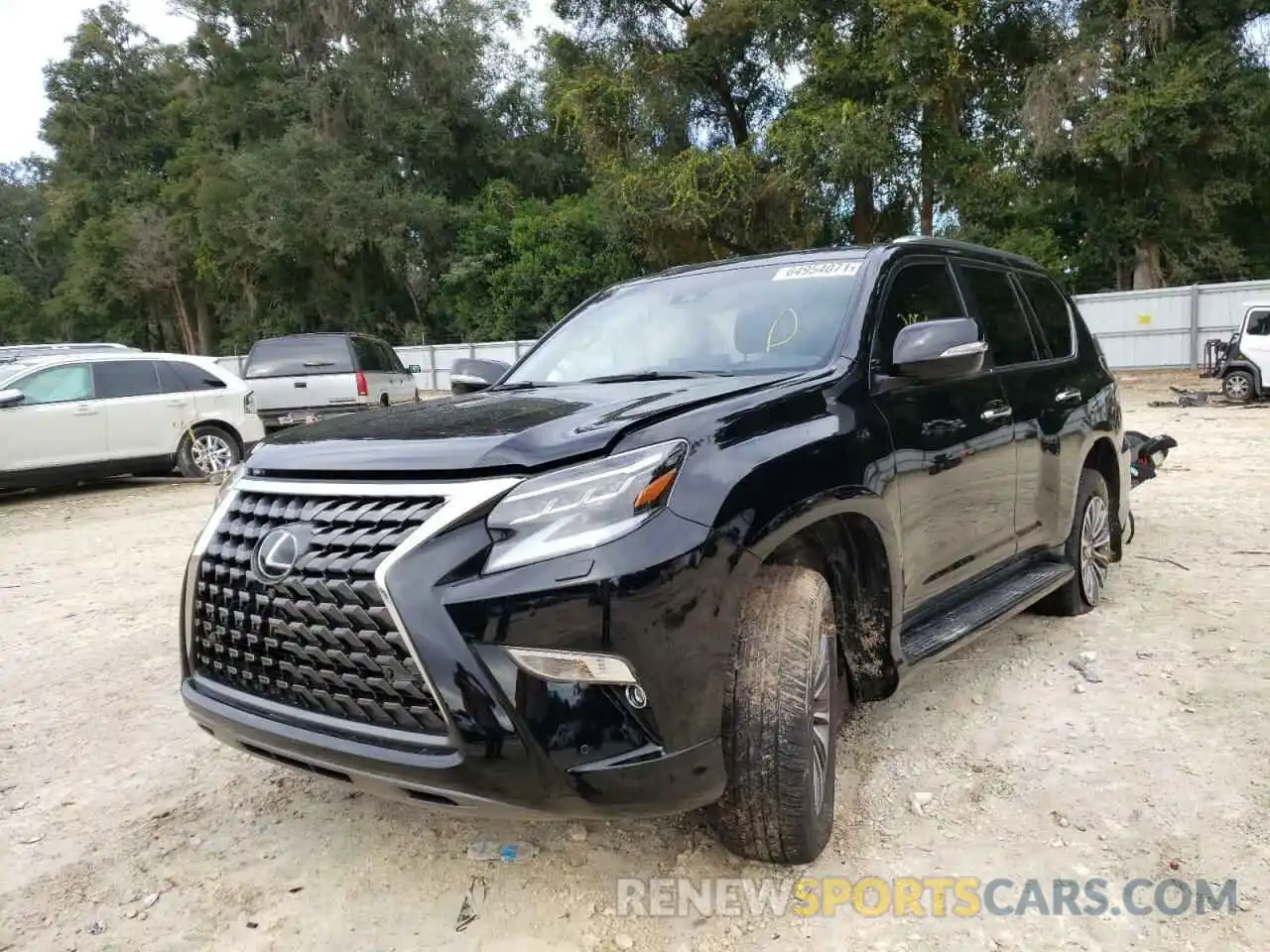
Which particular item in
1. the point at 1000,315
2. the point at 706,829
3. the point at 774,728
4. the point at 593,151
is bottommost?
the point at 706,829

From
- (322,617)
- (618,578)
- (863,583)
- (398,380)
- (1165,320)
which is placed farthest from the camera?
(1165,320)

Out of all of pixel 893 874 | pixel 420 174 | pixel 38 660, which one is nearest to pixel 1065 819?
pixel 893 874

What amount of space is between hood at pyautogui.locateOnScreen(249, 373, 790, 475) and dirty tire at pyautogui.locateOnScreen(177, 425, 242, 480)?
907 cm

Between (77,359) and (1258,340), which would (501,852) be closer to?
(77,359)

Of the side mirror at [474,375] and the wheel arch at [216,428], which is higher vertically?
the side mirror at [474,375]

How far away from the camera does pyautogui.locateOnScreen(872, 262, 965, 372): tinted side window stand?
3.17 meters

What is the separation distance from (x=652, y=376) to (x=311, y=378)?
10.8m

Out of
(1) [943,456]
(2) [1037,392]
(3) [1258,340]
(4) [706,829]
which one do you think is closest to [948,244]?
(2) [1037,392]

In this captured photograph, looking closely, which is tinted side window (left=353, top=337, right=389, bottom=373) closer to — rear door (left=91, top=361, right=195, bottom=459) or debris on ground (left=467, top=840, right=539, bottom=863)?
rear door (left=91, top=361, right=195, bottom=459)

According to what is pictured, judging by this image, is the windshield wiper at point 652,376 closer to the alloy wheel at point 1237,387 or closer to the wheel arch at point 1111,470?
the wheel arch at point 1111,470

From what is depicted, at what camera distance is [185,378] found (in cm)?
1102

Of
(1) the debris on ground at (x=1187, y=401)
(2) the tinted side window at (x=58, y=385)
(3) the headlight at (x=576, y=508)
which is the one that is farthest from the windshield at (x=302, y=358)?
(1) the debris on ground at (x=1187, y=401)

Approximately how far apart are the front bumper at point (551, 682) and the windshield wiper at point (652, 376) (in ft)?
3.53

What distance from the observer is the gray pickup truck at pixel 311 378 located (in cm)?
1288
